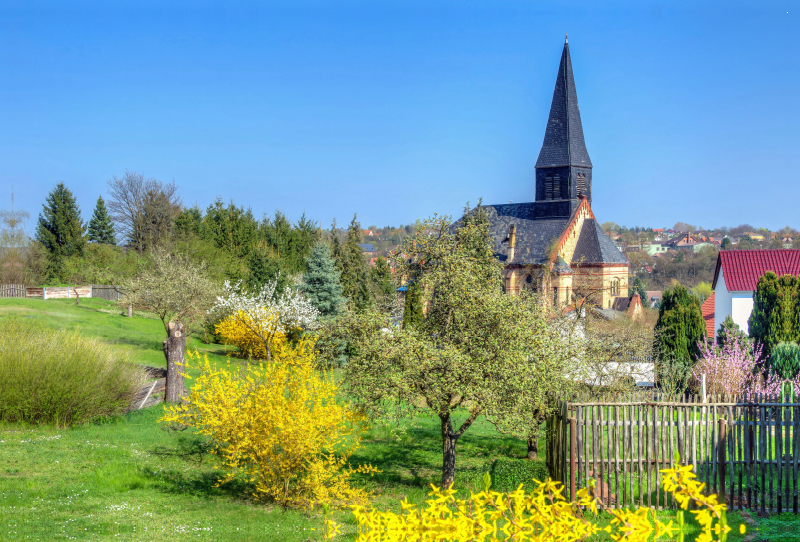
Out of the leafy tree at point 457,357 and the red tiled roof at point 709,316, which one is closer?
the leafy tree at point 457,357

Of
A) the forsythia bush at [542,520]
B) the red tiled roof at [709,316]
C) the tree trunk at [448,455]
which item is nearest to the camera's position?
the forsythia bush at [542,520]

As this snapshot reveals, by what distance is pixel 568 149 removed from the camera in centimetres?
4772

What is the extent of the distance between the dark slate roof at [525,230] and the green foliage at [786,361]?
1090 inches

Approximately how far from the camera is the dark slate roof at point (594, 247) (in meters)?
45.4

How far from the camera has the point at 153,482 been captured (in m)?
9.48

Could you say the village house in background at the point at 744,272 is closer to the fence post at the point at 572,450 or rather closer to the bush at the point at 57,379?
the fence post at the point at 572,450

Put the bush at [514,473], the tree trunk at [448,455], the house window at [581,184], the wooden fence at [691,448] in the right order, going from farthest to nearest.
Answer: the house window at [581,184], the bush at [514,473], the tree trunk at [448,455], the wooden fence at [691,448]

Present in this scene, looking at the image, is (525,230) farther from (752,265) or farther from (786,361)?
(786,361)

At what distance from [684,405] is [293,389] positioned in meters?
5.38

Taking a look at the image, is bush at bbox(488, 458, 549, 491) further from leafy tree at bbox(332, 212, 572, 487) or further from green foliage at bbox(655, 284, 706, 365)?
green foliage at bbox(655, 284, 706, 365)

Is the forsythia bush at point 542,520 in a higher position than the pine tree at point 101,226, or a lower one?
lower

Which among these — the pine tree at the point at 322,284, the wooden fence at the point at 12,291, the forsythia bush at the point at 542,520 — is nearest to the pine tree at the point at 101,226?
the wooden fence at the point at 12,291

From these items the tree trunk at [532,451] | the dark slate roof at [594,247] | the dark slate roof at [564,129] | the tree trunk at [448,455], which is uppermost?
the dark slate roof at [564,129]

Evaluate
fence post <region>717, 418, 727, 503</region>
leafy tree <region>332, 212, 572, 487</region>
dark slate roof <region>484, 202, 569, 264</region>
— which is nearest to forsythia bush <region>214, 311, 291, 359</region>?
leafy tree <region>332, 212, 572, 487</region>
